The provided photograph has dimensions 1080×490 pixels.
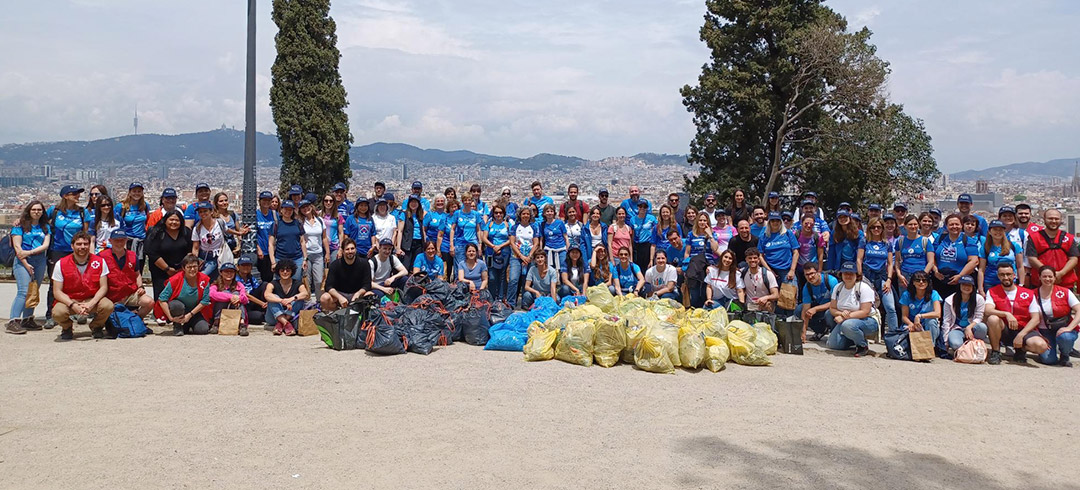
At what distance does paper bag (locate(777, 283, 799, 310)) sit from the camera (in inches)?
364

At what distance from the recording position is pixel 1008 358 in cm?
833

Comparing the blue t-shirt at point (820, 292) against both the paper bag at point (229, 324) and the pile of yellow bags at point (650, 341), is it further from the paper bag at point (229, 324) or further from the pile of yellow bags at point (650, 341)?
the paper bag at point (229, 324)

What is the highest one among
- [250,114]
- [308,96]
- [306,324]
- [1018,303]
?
[308,96]

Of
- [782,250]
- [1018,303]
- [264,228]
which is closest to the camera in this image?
[1018,303]

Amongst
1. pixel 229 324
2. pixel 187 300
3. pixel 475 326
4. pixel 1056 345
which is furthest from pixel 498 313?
pixel 1056 345

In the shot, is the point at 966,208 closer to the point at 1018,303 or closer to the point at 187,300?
the point at 1018,303

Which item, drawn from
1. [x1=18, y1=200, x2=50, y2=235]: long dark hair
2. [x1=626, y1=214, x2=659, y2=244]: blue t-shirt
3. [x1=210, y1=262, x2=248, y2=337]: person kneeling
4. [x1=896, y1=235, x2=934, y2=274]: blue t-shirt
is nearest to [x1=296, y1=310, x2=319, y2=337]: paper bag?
[x1=210, y1=262, x2=248, y2=337]: person kneeling

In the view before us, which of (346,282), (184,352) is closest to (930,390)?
(346,282)

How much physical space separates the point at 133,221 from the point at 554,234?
5.52 m

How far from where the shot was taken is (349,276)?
369 inches

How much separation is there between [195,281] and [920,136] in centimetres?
1747

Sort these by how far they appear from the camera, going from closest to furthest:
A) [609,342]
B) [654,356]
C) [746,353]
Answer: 1. [654,356]
2. [609,342]
3. [746,353]

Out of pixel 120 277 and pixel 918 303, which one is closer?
pixel 918 303

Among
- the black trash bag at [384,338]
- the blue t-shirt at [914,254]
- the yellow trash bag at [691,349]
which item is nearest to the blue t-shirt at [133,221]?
the black trash bag at [384,338]
